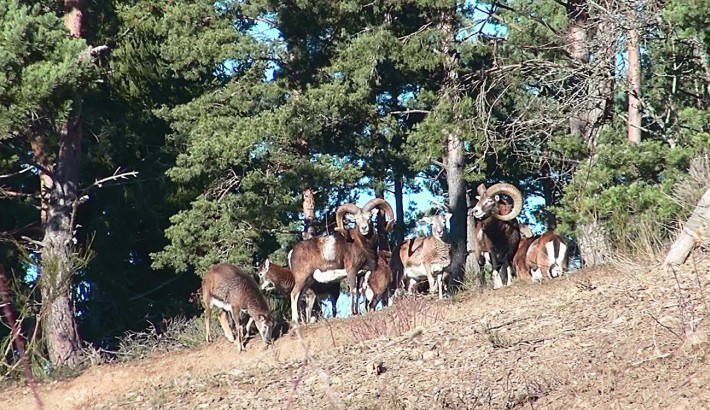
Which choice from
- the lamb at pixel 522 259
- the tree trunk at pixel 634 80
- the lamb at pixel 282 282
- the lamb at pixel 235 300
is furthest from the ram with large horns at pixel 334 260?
the tree trunk at pixel 634 80

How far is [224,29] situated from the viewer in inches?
1064

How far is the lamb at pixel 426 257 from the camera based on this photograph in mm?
23125

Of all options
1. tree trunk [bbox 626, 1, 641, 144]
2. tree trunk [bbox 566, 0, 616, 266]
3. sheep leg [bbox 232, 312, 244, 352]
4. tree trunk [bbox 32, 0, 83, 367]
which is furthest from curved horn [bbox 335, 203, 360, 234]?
tree trunk [bbox 626, 1, 641, 144]

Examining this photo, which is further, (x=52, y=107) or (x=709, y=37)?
(x=52, y=107)

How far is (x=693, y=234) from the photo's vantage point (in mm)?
12375

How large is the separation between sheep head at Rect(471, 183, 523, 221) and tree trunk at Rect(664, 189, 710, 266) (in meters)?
9.79

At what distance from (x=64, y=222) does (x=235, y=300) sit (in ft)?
12.5

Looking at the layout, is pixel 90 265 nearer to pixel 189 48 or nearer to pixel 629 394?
pixel 189 48

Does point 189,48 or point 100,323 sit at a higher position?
point 189,48

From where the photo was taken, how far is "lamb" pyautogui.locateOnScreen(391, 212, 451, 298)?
75.9 feet

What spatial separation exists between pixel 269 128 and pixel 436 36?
177 inches

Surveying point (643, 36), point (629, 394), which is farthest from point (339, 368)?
point (643, 36)

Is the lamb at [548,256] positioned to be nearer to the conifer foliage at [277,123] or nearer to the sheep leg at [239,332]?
the conifer foliage at [277,123]

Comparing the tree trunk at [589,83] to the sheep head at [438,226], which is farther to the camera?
the sheep head at [438,226]
